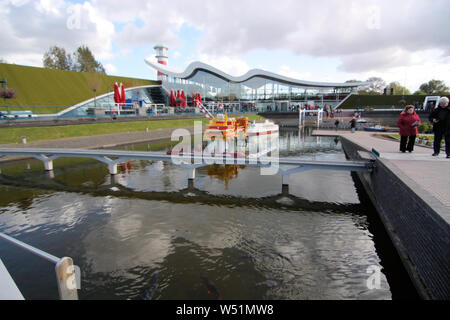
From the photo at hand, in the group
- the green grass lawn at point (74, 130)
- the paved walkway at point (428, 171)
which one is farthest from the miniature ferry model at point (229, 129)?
the paved walkway at point (428, 171)

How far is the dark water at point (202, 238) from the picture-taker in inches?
214

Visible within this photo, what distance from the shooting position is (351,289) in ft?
17.4

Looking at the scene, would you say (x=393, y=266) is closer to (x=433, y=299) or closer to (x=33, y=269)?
(x=433, y=299)

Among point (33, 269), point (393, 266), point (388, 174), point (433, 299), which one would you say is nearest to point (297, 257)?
point (393, 266)

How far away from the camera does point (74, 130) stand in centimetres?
2502

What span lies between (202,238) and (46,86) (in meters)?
52.4

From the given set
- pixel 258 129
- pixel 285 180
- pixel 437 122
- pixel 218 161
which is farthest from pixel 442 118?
pixel 258 129

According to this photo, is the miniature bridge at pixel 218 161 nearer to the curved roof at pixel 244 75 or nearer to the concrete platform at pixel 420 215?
the concrete platform at pixel 420 215

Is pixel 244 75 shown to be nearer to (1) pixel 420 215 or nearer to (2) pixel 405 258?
(2) pixel 405 258

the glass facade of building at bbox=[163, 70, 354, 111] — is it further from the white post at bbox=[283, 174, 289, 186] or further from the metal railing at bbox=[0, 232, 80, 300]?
the metal railing at bbox=[0, 232, 80, 300]

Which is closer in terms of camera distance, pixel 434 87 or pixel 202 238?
pixel 202 238
